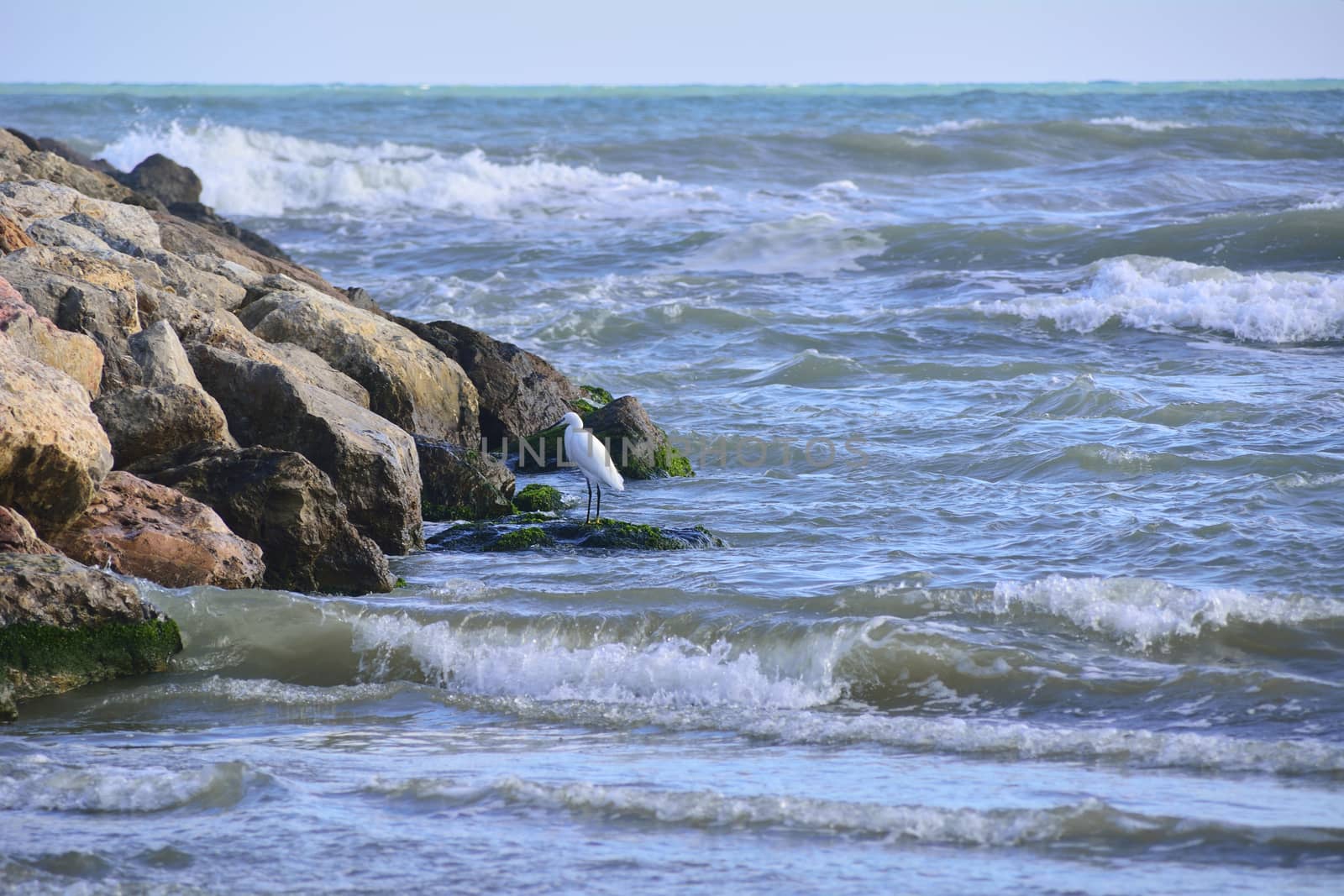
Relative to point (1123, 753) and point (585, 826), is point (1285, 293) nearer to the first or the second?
point (1123, 753)

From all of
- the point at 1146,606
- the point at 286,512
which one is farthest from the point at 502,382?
the point at 1146,606

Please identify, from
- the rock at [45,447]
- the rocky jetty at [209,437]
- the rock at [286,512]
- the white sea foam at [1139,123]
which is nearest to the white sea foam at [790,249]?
the rocky jetty at [209,437]

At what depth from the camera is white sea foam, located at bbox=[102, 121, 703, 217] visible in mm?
23078

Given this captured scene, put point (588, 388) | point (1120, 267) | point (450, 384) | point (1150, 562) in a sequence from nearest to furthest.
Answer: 1. point (1150, 562)
2. point (450, 384)
3. point (588, 388)
4. point (1120, 267)

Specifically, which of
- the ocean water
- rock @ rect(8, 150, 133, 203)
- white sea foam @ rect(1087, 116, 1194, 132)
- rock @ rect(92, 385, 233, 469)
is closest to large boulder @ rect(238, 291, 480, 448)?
the ocean water

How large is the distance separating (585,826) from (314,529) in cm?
259

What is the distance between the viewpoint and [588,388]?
991cm

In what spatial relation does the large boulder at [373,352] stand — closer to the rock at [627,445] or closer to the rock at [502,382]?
the rock at [502,382]

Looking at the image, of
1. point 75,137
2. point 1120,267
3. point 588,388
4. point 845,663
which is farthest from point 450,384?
point 75,137

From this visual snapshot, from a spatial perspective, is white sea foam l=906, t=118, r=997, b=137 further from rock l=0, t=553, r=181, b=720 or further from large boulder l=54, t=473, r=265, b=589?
rock l=0, t=553, r=181, b=720

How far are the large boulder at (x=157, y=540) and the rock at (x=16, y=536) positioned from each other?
315 millimetres

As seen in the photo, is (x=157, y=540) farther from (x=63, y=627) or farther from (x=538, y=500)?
(x=538, y=500)

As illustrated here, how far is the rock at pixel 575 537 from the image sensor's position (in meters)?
6.63

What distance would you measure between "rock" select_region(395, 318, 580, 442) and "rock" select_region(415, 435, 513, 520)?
148 cm
